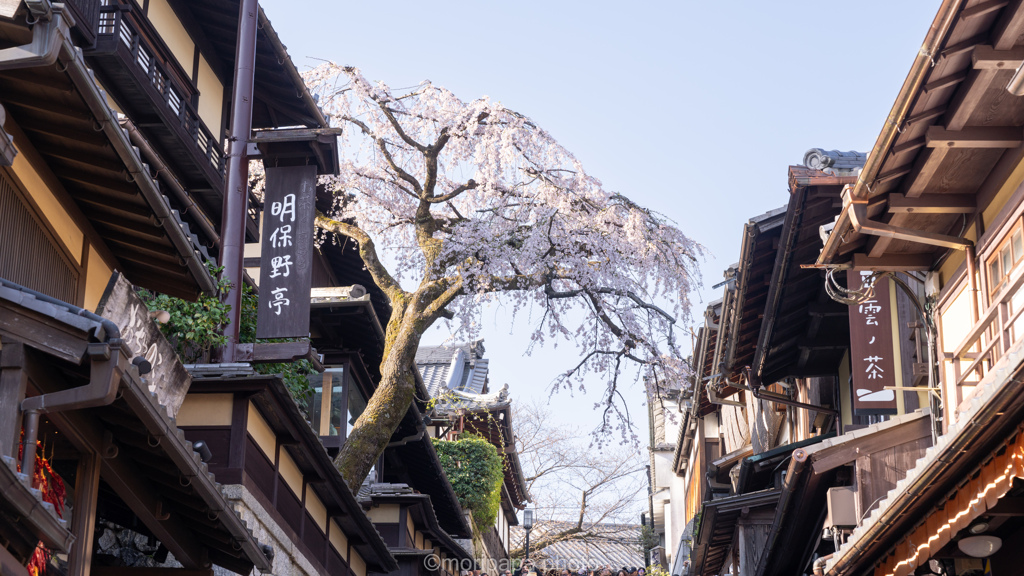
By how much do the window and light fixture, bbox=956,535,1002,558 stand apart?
1983mm

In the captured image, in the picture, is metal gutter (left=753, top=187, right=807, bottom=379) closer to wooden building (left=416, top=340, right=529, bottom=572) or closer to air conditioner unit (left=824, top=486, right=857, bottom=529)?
air conditioner unit (left=824, top=486, right=857, bottom=529)

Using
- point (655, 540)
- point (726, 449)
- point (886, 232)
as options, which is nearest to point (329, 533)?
point (886, 232)

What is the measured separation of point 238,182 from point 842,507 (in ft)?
26.0

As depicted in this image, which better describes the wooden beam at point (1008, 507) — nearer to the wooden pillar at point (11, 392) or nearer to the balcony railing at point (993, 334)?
the balcony railing at point (993, 334)

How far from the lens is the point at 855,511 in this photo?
1157 cm

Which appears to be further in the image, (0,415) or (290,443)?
(290,443)

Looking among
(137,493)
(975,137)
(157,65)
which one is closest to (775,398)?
(975,137)

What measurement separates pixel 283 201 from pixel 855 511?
7543 millimetres

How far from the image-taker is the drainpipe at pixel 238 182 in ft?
40.3

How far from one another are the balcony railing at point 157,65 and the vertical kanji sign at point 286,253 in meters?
1.72

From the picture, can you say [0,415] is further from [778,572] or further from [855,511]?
[778,572]

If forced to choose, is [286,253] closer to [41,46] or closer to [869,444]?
[41,46]

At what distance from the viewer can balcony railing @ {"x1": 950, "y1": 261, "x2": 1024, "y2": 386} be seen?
804 centimetres

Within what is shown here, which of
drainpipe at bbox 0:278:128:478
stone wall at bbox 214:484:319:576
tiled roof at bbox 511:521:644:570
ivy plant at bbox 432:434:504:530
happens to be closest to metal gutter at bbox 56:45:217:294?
drainpipe at bbox 0:278:128:478
